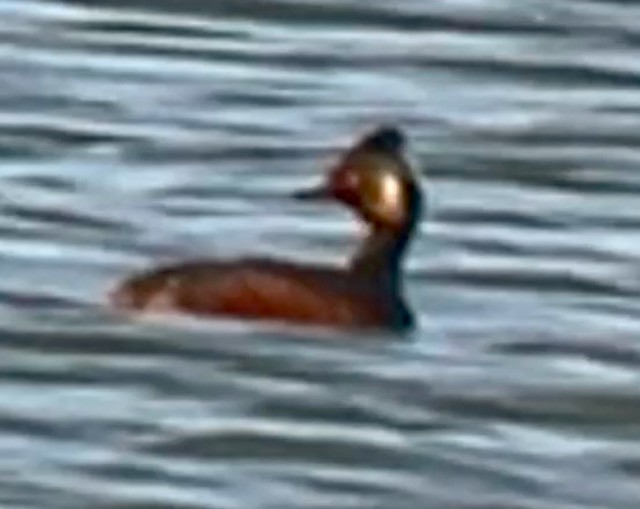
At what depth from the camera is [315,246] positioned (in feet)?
62.9

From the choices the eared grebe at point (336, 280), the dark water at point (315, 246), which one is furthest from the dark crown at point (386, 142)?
the dark water at point (315, 246)

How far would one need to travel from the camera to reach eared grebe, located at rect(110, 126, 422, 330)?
57.4 feet

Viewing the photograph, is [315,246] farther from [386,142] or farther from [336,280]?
[336,280]

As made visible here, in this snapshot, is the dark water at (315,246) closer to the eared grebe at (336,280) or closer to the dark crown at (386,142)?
the eared grebe at (336,280)

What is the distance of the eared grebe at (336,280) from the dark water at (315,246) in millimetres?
99

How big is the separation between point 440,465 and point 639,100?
7.20 m

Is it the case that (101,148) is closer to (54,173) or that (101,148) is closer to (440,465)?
(54,173)

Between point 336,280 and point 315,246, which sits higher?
point 336,280

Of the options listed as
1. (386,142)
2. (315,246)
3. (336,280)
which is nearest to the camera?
(336,280)

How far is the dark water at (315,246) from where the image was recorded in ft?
52.1

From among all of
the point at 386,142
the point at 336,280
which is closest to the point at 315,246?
the point at 386,142

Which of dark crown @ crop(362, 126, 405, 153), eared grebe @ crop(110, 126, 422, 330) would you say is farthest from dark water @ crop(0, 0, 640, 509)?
dark crown @ crop(362, 126, 405, 153)

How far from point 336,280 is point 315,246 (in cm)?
146

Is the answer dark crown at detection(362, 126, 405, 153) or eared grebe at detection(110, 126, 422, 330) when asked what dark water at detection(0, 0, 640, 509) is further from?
dark crown at detection(362, 126, 405, 153)
